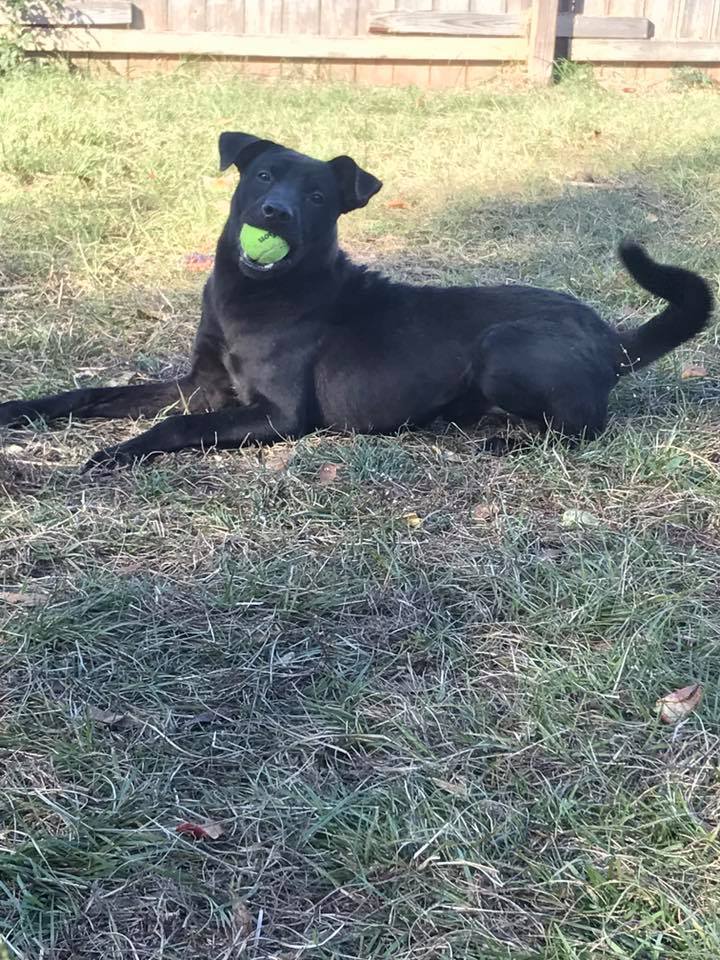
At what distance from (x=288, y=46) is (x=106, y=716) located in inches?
293

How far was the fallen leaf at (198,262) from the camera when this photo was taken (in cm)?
521

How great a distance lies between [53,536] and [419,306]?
1.52 metres

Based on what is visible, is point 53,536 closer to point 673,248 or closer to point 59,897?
point 59,897

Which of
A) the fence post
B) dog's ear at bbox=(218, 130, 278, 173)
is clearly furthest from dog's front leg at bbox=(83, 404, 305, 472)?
the fence post

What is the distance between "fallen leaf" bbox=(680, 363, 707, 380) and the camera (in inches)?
166

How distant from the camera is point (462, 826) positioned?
1982mm

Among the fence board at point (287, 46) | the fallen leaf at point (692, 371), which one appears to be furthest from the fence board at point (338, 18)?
the fallen leaf at point (692, 371)

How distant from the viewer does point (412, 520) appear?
312 cm

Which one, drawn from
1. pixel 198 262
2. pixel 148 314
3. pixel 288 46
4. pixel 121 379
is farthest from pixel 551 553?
pixel 288 46

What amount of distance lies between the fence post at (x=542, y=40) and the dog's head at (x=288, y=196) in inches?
221

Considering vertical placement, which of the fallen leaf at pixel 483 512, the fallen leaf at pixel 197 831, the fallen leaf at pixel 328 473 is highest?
the fallen leaf at pixel 197 831

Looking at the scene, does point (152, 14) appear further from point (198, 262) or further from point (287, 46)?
point (198, 262)

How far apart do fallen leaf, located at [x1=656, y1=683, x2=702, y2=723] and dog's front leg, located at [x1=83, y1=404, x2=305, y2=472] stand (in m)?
1.70

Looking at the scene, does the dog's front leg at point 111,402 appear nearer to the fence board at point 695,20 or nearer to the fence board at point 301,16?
the fence board at point 301,16
